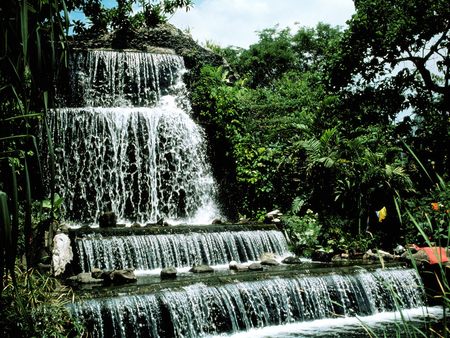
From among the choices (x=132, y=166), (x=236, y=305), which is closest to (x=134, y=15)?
(x=132, y=166)

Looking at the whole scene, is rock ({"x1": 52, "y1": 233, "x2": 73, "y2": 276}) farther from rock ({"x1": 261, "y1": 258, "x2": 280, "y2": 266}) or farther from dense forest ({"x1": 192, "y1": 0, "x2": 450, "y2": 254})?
dense forest ({"x1": 192, "y1": 0, "x2": 450, "y2": 254})

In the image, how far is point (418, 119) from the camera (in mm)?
14430

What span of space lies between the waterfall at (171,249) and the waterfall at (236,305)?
90.0 inches

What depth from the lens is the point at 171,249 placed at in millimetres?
8508

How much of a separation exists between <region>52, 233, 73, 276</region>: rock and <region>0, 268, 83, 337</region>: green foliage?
2.13 m

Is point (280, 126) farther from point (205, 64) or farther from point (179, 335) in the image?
point (179, 335)

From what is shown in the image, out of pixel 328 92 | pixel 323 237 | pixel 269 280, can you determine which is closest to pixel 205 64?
pixel 328 92

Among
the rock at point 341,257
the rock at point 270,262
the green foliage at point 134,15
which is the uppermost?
the green foliage at point 134,15

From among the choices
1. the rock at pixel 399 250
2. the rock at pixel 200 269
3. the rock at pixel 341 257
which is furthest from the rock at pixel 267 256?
the rock at pixel 399 250

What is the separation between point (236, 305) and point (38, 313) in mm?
2739

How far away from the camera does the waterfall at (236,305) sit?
17.8 ft

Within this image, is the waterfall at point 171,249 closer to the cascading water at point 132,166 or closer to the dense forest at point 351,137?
the dense forest at point 351,137

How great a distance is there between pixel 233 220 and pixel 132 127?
13.0 ft

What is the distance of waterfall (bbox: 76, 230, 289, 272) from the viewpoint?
788 centimetres
